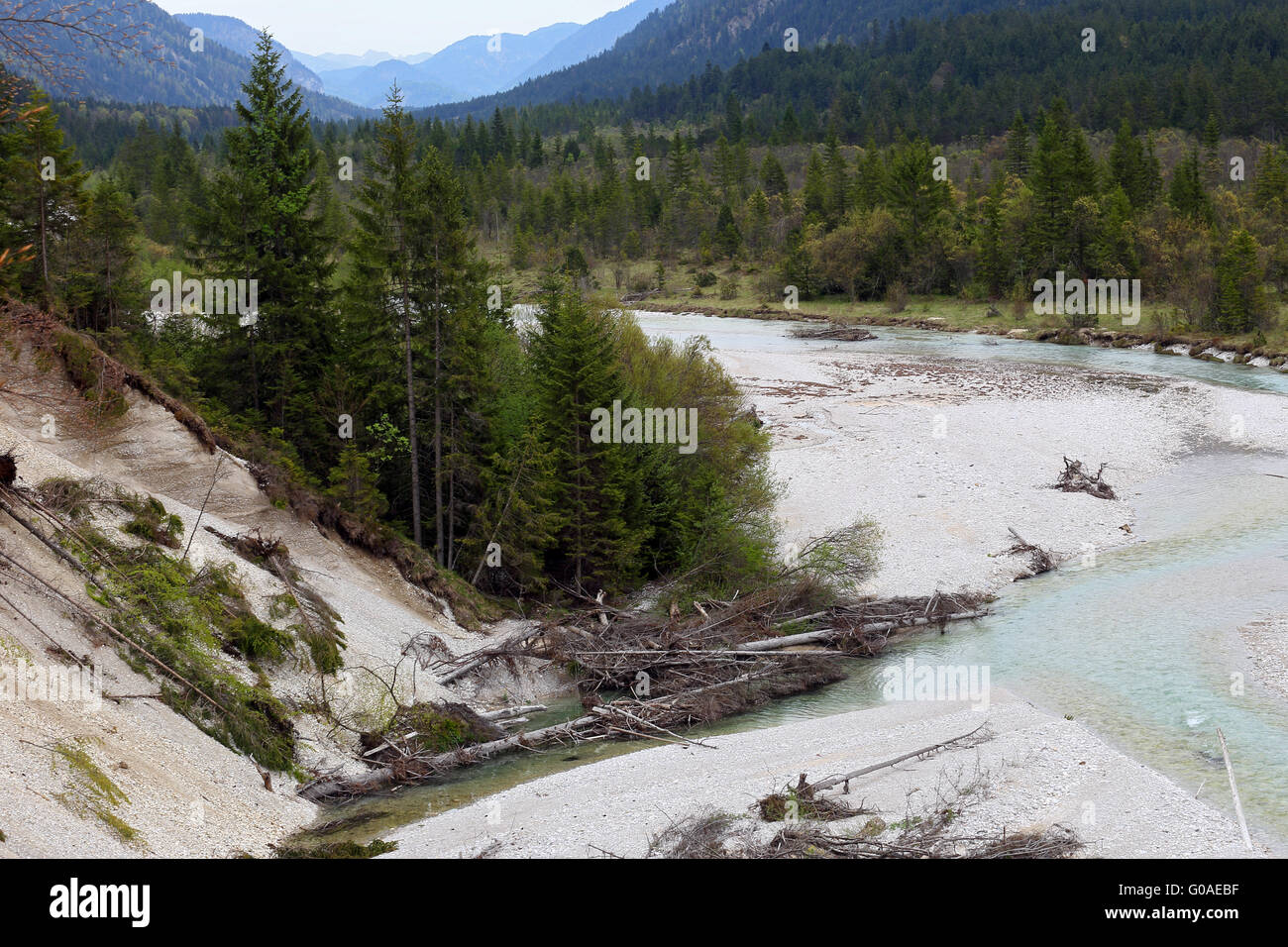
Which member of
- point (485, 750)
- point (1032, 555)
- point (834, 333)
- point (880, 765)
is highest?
point (834, 333)

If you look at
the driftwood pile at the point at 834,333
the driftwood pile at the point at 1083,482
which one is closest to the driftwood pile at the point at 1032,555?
the driftwood pile at the point at 1083,482

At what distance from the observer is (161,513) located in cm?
1908

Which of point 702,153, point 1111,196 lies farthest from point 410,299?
point 702,153

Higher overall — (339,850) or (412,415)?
(412,415)

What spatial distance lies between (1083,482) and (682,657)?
19735 millimetres

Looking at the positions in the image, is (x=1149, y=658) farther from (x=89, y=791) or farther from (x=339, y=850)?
(x=89, y=791)

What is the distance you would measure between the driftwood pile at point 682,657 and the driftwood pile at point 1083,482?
11.2 meters

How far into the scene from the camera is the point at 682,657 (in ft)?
69.6

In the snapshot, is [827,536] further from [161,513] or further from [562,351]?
[161,513]

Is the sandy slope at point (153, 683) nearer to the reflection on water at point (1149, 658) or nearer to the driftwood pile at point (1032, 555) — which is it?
the reflection on water at point (1149, 658)

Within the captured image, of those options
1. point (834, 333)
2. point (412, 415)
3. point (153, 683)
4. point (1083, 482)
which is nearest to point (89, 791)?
point (153, 683)

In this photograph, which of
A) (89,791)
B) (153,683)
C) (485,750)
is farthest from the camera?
(485,750)

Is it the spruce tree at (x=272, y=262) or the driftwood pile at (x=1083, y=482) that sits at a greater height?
the spruce tree at (x=272, y=262)

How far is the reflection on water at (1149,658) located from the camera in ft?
52.4
